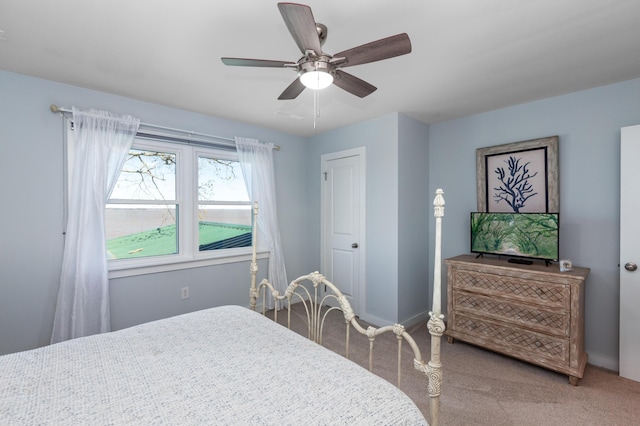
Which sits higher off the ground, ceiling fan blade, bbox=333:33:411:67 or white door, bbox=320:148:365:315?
ceiling fan blade, bbox=333:33:411:67

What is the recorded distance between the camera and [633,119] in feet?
7.79

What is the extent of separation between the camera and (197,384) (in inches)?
44.6

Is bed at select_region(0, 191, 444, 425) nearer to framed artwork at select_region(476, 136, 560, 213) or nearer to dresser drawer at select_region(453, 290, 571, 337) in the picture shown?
dresser drawer at select_region(453, 290, 571, 337)

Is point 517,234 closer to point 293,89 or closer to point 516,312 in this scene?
point 516,312

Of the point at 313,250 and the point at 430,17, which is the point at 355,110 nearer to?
the point at 430,17

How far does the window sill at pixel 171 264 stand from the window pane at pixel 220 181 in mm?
681

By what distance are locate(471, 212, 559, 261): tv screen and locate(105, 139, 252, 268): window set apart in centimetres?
258

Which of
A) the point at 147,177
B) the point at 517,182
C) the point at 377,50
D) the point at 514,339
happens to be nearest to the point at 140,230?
the point at 147,177

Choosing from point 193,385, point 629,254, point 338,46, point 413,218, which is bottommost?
point 193,385

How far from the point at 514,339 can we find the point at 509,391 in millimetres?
480

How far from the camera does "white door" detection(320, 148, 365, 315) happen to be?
140 inches

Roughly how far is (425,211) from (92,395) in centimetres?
332

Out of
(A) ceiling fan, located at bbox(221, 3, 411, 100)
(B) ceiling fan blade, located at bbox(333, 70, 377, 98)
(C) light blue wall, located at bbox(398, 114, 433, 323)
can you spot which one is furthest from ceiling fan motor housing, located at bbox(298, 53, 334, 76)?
(C) light blue wall, located at bbox(398, 114, 433, 323)

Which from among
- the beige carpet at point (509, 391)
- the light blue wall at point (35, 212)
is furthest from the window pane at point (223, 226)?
the beige carpet at point (509, 391)
